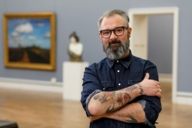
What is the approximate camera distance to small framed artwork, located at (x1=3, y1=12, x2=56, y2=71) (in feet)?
47.4

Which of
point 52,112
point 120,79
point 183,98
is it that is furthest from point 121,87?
point 183,98

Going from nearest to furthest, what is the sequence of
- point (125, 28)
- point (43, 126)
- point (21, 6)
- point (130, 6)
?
point (125, 28) → point (43, 126) → point (130, 6) → point (21, 6)

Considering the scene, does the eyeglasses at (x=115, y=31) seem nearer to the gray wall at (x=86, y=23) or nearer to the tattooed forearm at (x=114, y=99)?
the tattooed forearm at (x=114, y=99)

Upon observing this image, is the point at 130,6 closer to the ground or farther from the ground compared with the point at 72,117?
farther from the ground

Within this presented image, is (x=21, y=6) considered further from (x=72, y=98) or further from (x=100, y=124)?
(x=100, y=124)

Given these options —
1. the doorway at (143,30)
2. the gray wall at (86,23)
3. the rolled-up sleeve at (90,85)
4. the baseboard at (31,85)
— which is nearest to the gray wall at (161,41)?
the doorway at (143,30)

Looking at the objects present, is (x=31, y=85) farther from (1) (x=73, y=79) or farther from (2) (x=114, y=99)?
(2) (x=114, y=99)

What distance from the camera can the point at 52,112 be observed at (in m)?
10.0

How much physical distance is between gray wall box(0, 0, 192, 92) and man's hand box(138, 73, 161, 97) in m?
9.63

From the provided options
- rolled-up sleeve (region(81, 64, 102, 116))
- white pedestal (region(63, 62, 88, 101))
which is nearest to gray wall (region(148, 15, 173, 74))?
white pedestal (region(63, 62, 88, 101))

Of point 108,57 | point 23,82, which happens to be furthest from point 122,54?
point 23,82

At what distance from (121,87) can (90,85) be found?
0.74ft

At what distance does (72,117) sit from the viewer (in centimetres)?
932

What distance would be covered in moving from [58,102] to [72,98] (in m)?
0.73
